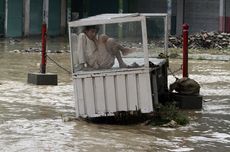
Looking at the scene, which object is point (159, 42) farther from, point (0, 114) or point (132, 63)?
point (0, 114)

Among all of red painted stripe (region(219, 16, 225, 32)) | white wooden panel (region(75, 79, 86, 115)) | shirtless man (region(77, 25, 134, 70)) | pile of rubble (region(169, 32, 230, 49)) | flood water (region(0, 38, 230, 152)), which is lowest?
flood water (region(0, 38, 230, 152))

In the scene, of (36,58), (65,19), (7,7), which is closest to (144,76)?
(36,58)

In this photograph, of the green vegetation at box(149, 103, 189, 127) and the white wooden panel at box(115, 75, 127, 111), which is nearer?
the white wooden panel at box(115, 75, 127, 111)

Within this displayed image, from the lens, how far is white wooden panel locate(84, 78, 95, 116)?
9.62 metres

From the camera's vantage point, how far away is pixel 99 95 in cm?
963

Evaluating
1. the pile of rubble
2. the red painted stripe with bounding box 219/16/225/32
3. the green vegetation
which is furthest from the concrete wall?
the green vegetation

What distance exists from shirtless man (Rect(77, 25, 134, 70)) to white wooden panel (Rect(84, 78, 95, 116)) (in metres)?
0.33

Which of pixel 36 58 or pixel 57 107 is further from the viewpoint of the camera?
pixel 36 58

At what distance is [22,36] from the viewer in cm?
4109

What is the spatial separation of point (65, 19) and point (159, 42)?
3369cm

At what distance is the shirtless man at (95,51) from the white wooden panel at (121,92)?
0.30 metres

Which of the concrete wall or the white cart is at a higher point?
the concrete wall

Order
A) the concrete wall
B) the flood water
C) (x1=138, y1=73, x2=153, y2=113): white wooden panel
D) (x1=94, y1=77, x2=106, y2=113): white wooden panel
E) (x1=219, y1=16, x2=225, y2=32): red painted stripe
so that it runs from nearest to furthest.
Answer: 1. the flood water
2. (x1=138, y1=73, x2=153, y2=113): white wooden panel
3. (x1=94, y1=77, x2=106, y2=113): white wooden panel
4. (x1=219, y1=16, x2=225, y2=32): red painted stripe
5. the concrete wall

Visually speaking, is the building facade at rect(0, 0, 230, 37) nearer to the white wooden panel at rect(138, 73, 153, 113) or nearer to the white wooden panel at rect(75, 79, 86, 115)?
the white wooden panel at rect(75, 79, 86, 115)
